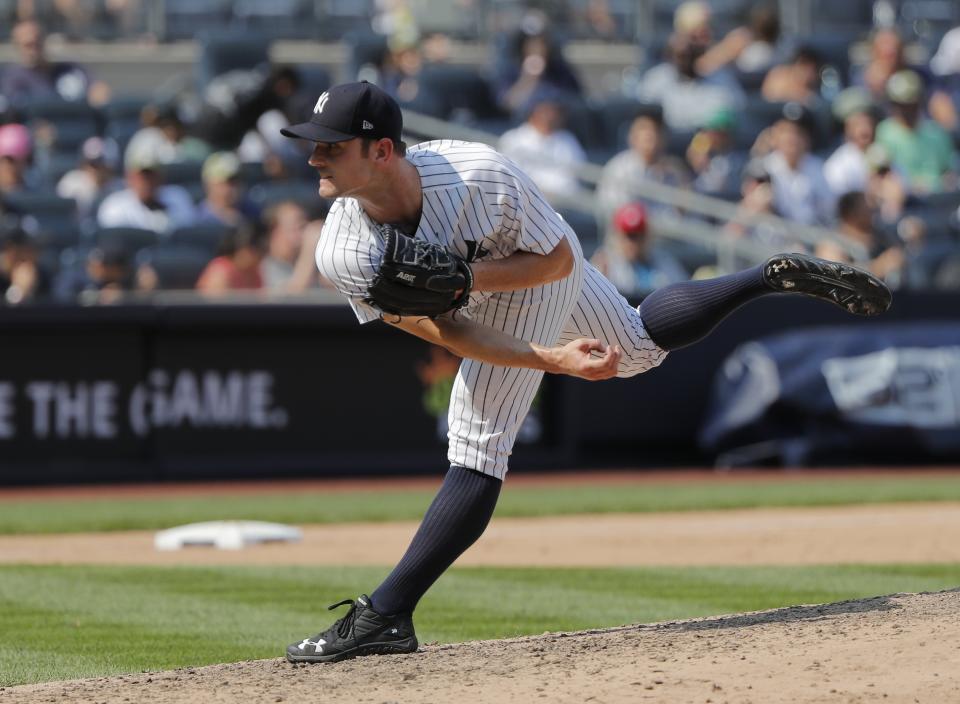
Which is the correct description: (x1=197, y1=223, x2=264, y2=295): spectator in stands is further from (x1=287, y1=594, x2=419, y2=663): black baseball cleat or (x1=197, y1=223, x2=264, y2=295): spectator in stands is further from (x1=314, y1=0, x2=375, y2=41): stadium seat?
(x1=287, y1=594, x2=419, y2=663): black baseball cleat

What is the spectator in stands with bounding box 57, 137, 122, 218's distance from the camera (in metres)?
11.5

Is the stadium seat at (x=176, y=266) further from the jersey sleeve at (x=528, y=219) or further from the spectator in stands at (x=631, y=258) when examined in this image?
the jersey sleeve at (x=528, y=219)

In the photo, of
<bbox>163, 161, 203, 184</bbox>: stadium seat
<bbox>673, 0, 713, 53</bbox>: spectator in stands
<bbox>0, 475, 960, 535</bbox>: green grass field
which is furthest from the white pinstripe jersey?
<bbox>673, 0, 713, 53</bbox>: spectator in stands

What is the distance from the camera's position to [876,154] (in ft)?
42.8

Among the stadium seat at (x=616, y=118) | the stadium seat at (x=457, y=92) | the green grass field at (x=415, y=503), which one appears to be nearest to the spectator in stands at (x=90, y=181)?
the green grass field at (x=415, y=503)

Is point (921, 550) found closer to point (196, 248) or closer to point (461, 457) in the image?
point (461, 457)

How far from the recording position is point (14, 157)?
11570 mm

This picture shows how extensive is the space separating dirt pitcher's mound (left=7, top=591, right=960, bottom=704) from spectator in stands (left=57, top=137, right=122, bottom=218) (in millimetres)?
7673

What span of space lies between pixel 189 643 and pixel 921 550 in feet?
12.2

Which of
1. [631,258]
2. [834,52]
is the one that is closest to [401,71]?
[631,258]

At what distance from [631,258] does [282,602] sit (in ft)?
18.1

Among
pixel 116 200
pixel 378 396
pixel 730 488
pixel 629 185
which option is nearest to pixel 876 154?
pixel 629 185

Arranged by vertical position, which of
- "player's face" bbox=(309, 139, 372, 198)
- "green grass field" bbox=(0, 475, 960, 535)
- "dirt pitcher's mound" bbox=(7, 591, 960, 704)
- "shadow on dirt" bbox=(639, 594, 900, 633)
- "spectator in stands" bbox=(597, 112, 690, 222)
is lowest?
"green grass field" bbox=(0, 475, 960, 535)

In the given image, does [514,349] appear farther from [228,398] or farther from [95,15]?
[95,15]
